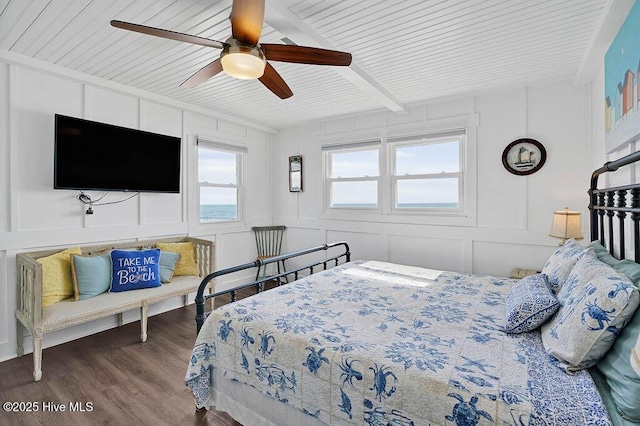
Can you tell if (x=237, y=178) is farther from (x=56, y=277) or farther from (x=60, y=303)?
(x=60, y=303)

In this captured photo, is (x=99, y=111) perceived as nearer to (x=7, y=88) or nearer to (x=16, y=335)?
(x=7, y=88)

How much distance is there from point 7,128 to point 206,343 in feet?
8.33

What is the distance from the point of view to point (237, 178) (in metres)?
4.59

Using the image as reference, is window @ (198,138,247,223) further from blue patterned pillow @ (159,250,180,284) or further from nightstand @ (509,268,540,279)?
nightstand @ (509,268,540,279)

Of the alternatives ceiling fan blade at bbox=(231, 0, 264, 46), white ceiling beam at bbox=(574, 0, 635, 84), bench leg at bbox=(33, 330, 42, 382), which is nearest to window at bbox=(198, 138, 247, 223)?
bench leg at bbox=(33, 330, 42, 382)

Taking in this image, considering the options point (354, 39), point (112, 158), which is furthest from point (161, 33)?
point (112, 158)

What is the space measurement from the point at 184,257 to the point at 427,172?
3.11 metres

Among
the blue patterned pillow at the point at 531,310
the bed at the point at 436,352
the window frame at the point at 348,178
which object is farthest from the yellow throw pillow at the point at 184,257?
the blue patterned pillow at the point at 531,310

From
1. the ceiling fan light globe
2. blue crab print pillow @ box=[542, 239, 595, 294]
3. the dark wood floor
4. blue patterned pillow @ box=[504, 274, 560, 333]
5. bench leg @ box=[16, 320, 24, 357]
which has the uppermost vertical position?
the ceiling fan light globe

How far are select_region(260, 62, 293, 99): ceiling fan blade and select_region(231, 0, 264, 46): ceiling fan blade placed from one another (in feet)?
1.08

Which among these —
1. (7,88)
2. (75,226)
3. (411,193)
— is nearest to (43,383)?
(75,226)

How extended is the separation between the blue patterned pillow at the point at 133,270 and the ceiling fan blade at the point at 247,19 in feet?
7.80

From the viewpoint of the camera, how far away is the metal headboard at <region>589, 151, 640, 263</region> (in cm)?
152

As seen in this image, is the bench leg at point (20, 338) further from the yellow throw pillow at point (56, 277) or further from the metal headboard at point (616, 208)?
the metal headboard at point (616, 208)
